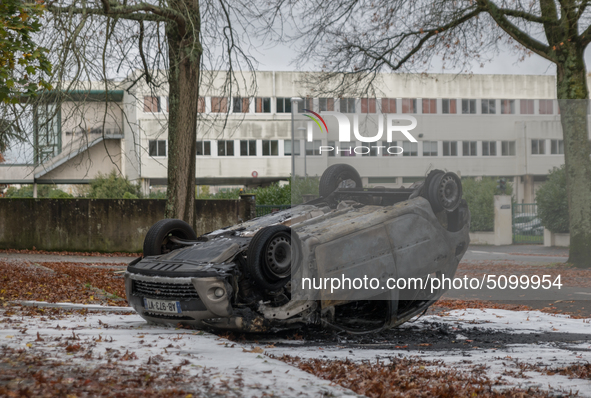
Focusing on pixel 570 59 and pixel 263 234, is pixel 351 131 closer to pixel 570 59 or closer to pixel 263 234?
pixel 263 234

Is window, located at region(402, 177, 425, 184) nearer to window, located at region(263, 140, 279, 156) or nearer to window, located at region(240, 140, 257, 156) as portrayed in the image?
window, located at region(263, 140, 279, 156)

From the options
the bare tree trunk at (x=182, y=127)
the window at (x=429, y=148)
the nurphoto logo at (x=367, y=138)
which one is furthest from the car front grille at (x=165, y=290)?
the bare tree trunk at (x=182, y=127)

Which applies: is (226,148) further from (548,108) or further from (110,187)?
(548,108)

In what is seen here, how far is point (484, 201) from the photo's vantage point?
12805mm

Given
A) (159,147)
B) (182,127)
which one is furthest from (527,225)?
(159,147)

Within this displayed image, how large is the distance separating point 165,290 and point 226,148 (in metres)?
47.8

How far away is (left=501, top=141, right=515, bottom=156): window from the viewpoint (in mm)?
10675

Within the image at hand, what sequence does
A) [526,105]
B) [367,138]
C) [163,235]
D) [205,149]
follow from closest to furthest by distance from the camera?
1. [163,235]
2. [367,138]
3. [526,105]
4. [205,149]

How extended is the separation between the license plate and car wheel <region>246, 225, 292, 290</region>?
87 cm

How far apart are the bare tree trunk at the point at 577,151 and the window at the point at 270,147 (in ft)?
130

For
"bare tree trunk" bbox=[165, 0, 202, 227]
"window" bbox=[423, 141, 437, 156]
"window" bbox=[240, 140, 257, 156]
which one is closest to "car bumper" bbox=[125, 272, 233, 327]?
"window" bbox=[423, 141, 437, 156]

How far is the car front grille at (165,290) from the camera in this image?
6.28 meters

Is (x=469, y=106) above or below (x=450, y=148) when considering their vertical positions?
above

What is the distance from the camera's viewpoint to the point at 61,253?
21.3 m
